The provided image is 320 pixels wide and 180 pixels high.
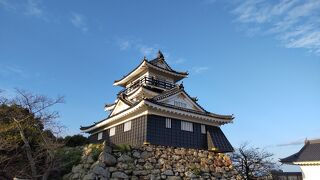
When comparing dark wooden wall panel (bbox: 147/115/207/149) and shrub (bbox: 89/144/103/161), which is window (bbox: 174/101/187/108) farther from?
shrub (bbox: 89/144/103/161)

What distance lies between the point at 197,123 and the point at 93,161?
9470 millimetres

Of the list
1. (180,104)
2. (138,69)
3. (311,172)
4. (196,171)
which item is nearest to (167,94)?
(180,104)

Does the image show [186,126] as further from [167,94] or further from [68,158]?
[68,158]

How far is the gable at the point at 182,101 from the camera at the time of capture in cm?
2454

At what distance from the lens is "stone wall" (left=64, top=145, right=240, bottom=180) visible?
1848 cm

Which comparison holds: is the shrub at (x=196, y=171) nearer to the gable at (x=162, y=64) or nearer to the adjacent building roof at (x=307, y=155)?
the gable at (x=162, y=64)

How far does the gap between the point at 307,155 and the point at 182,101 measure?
1488 cm

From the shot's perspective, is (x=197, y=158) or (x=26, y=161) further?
(x=197, y=158)

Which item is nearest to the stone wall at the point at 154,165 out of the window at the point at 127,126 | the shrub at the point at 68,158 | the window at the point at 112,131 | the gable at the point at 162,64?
the shrub at the point at 68,158

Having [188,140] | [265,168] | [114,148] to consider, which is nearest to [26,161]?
[114,148]

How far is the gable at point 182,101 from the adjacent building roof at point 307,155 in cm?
1200

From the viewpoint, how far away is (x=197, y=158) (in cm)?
2222

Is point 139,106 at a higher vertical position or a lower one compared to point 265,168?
higher

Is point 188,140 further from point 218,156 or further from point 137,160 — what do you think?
point 137,160
